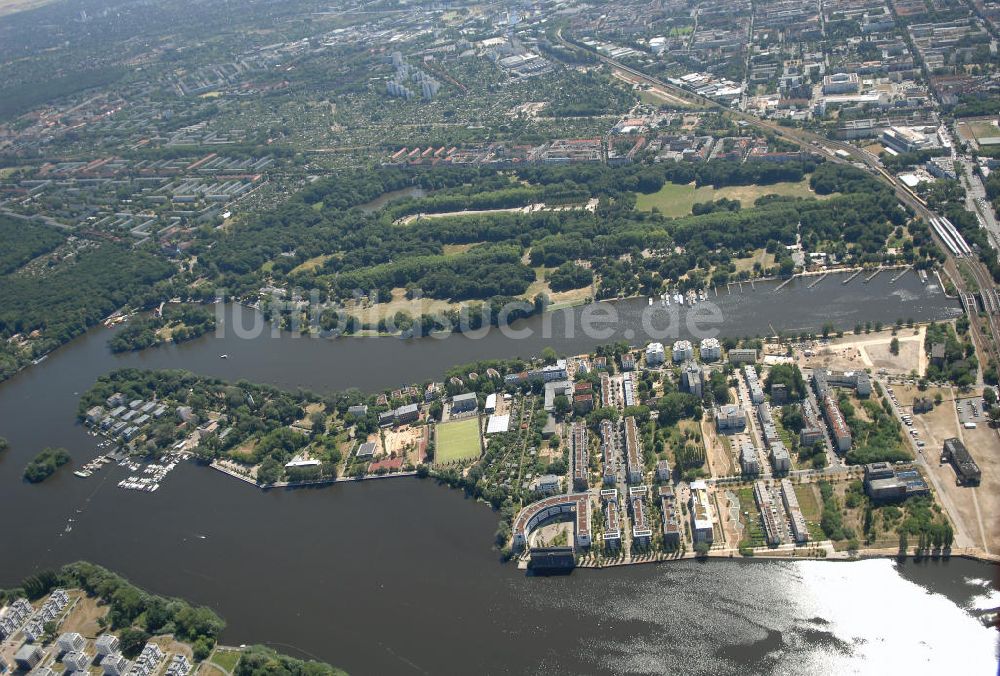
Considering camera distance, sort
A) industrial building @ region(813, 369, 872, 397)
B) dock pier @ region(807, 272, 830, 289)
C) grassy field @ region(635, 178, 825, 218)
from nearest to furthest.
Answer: industrial building @ region(813, 369, 872, 397) < dock pier @ region(807, 272, 830, 289) < grassy field @ region(635, 178, 825, 218)

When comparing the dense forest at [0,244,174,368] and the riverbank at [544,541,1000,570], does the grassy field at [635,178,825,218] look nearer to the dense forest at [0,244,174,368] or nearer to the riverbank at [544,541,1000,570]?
the riverbank at [544,541,1000,570]

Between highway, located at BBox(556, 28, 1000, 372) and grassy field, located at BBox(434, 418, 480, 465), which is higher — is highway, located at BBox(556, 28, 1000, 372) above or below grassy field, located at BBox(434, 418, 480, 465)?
above

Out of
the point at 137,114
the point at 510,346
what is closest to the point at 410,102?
the point at 137,114

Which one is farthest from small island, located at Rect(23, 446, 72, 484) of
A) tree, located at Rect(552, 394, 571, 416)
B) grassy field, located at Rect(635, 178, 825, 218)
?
grassy field, located at Rect(635, 178, 825, 218)

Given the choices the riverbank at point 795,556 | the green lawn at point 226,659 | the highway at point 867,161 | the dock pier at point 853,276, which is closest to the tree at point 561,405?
the riverbank at point 795,556

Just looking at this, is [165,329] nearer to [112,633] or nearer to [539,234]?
[539,234]

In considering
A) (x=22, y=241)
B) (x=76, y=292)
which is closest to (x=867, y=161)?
(x=76, y=292)

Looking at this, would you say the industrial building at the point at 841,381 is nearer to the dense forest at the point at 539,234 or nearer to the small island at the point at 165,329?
the dense forest at the point at 539,234
